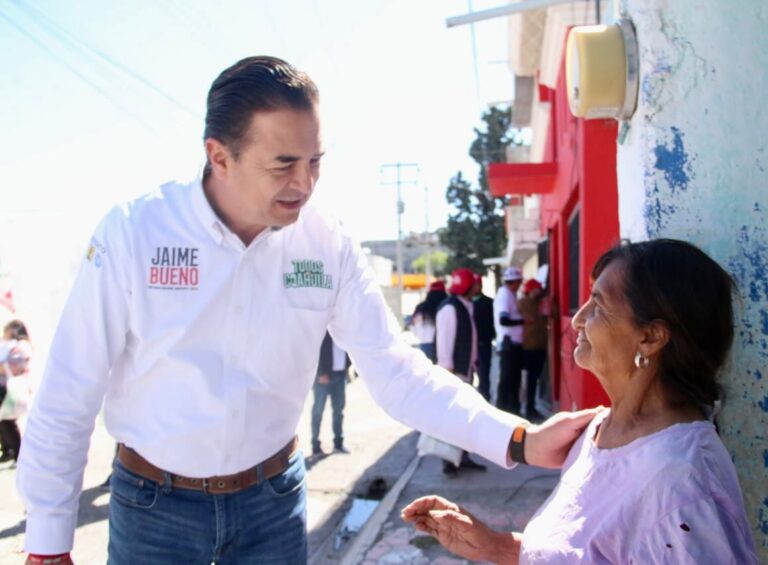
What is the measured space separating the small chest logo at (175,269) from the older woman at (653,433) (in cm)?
104

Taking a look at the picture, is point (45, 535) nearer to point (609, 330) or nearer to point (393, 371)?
point (393, 371)

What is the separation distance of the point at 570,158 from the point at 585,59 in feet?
18.3

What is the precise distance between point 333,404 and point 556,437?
19.6ft

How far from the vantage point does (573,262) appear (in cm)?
805

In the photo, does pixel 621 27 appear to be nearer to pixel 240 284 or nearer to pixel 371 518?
pixel 240 284

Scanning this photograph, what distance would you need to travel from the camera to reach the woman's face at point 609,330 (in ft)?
5.02

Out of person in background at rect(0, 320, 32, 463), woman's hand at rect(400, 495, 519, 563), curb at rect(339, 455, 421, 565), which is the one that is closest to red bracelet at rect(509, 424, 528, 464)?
woman's hand at rect(400, 495, 519, 563)

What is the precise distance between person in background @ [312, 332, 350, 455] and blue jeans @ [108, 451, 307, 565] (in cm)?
543

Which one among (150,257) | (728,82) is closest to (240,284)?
(150,257)

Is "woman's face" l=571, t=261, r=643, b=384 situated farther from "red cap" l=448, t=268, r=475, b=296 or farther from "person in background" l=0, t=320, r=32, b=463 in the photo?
"person in background" l=0, t=320, r=32, b=463

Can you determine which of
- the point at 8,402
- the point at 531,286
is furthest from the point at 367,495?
the point at 531,286

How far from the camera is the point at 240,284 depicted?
79.0 inches

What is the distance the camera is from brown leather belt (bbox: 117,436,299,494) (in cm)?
193

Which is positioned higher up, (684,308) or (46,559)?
(684,308)
